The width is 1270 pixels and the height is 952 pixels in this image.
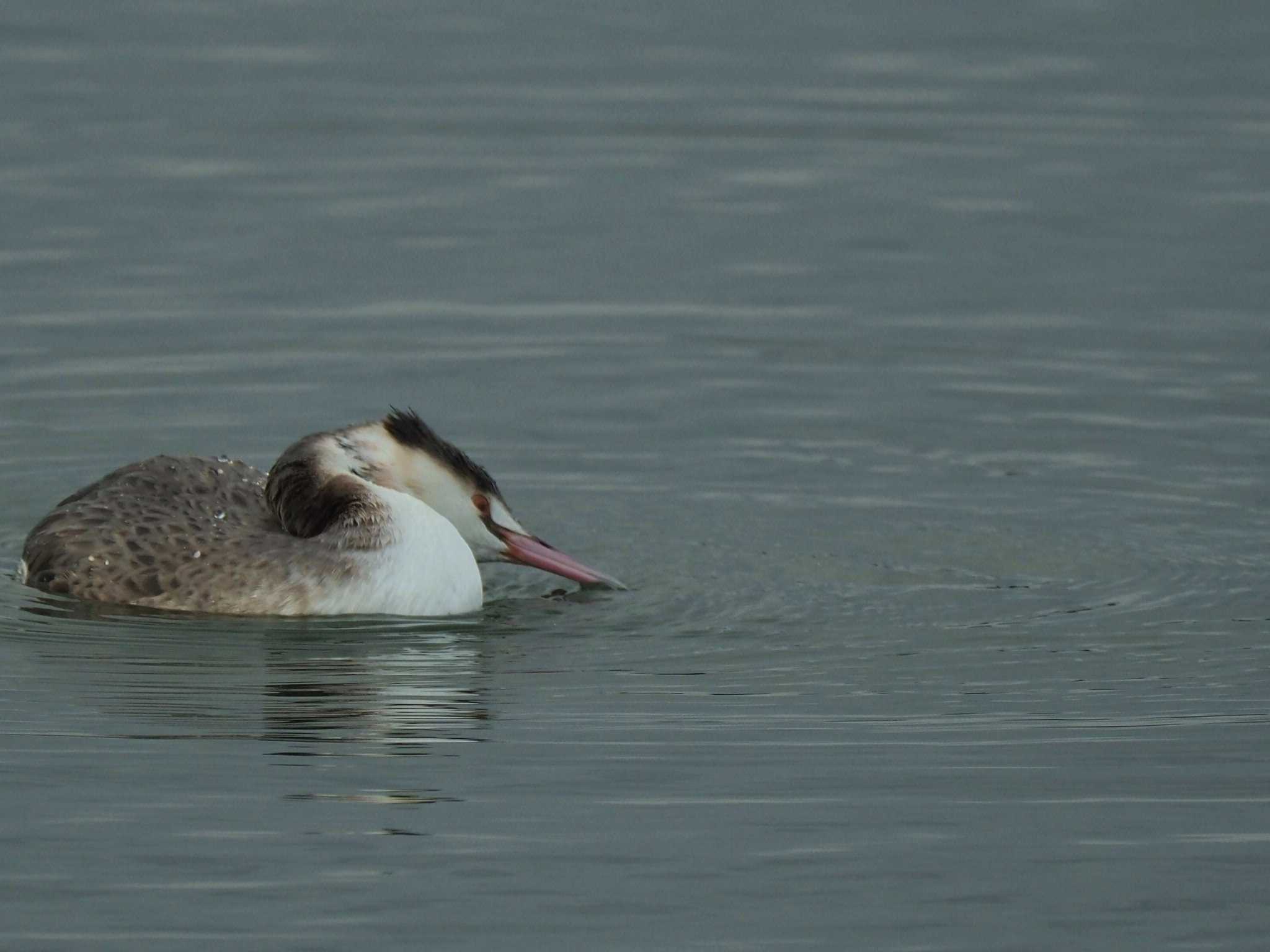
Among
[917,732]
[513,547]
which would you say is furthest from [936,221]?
[917,732]

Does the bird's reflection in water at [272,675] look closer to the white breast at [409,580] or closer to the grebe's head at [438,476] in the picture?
the white breast at [409,580]

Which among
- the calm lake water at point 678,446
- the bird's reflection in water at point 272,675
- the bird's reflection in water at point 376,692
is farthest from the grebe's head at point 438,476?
the bird's reflection in water at point 376,692

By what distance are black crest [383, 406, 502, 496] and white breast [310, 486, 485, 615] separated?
1.19 feet

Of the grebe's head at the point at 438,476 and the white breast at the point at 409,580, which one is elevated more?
the grebe's head at the point at 438,476

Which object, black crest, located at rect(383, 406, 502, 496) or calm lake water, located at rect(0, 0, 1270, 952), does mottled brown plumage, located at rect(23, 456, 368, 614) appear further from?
black crest, located at rect(383, 406, 502, 496)

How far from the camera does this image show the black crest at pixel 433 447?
11094mm

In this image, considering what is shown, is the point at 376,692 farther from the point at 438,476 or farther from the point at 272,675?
the point at 438,476

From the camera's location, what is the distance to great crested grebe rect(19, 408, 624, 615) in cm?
1061

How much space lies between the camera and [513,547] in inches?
439

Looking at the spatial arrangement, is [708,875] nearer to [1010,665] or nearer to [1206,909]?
[1206,909]

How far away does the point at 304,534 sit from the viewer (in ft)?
35.9

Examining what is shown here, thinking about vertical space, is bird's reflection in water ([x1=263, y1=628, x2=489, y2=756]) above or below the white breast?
below

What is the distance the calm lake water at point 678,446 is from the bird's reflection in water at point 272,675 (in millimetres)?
33

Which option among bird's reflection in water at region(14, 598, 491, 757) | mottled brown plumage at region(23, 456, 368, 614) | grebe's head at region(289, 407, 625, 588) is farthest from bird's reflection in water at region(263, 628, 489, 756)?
grebe's head at region(289, 407, 625, 588)
